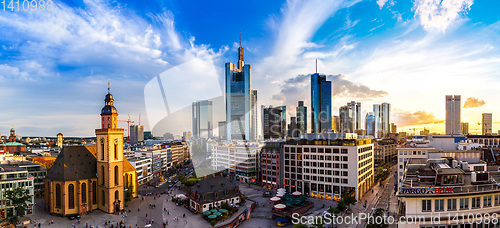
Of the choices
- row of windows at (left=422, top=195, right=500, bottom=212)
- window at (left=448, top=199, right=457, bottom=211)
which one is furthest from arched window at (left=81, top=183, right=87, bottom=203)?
window at (left=448, top=199, right=457, bottom=211)

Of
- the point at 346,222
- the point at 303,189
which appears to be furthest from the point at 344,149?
the point at 346,222

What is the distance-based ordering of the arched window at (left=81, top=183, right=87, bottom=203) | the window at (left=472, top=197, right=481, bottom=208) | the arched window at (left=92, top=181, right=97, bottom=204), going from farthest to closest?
the arched window at (left=92, top=181, right=97, bottom=204), the arched window at (left=81, top=183, right=87, bottom=203), the window at (left=472, top=197, right=481, bottom=208)

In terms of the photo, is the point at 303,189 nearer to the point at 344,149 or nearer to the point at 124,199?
the point at 344,149

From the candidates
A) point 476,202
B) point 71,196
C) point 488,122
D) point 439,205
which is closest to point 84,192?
point 71,196

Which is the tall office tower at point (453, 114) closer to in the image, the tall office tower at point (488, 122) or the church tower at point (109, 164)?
the tall office tower at point (488, 122)

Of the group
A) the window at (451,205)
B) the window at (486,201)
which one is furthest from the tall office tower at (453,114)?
the window at (451,205)

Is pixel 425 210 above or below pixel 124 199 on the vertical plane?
above

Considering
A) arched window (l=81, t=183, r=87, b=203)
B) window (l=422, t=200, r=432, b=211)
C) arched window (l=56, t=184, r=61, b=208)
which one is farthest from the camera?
arched window (l=81, t=183, r=87, b=203)

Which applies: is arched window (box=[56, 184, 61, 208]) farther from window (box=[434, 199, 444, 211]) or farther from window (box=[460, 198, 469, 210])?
window (box=[460, 198, 469, 210])
